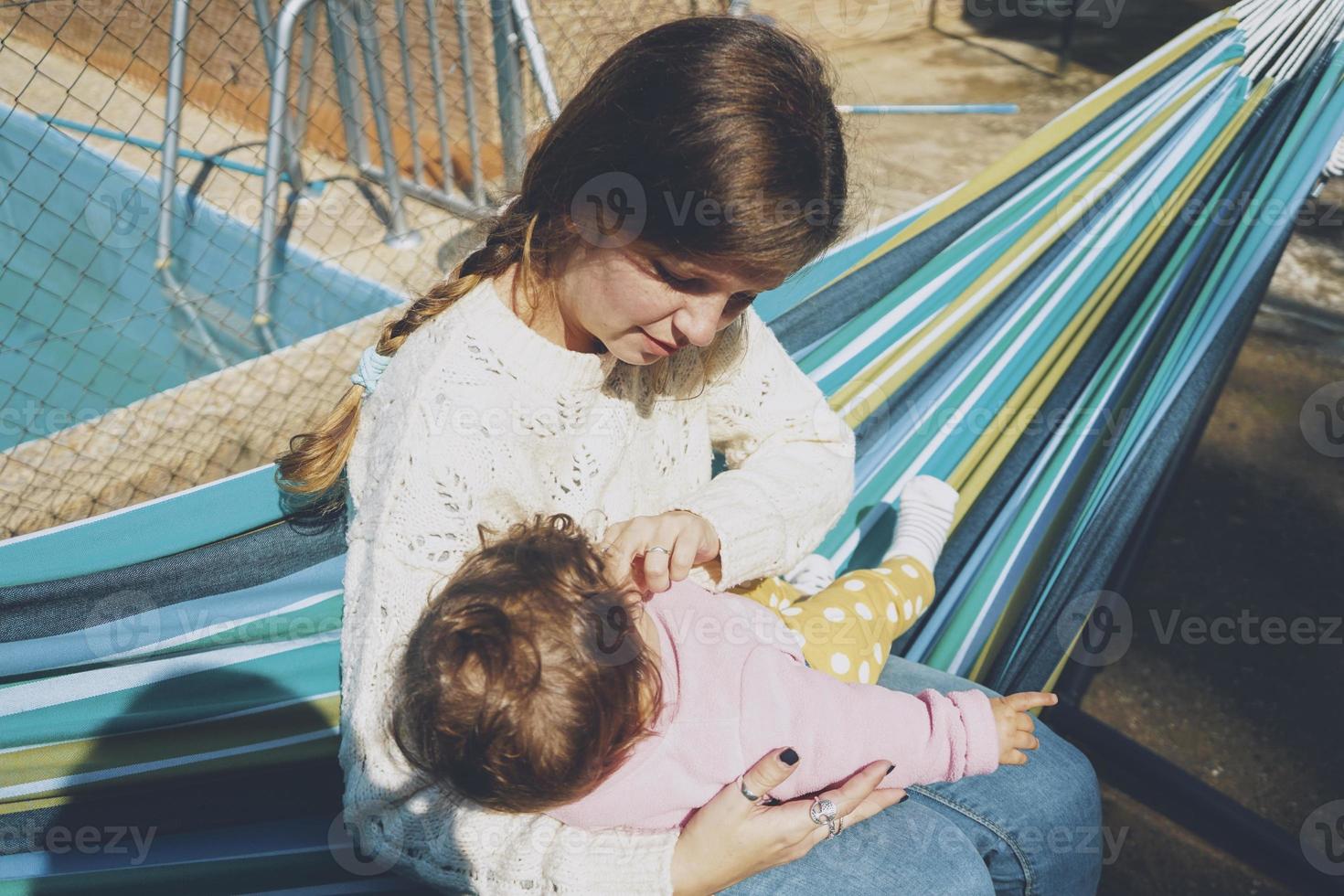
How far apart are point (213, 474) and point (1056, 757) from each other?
1.97 m

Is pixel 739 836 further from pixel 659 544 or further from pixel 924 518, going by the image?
pixel 924 518

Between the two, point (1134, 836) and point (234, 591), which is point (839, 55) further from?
point (234, 591)

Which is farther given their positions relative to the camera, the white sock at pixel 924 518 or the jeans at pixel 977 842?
the white sock at pixel 924 518

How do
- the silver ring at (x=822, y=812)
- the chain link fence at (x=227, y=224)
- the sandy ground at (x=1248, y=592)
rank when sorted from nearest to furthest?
1. the silver ring at (x=822, y=812)
2. the sandy ground at (x=1248, y=592)
3. the chain link fence at (x=227, y=224)

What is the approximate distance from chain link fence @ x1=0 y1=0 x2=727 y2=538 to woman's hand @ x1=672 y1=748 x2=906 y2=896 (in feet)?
4.88

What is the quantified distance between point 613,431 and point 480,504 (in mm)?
198

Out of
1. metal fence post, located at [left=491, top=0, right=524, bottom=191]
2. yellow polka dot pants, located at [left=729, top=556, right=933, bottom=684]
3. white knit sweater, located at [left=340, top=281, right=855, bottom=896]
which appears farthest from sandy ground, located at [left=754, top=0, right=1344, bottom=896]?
metal fence post, located at [left=491, top=0, right=524, bottom=191]

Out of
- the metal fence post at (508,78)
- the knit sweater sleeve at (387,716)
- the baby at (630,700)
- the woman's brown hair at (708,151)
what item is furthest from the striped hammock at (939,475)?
the metal fence post at (508,78)

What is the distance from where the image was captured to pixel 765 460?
4.07ft

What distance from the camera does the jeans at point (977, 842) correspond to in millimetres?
982

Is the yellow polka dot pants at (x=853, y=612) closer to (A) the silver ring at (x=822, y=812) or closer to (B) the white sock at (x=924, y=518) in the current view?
(B) the white sock at (x=924, y=518)

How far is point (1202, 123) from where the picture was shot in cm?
246

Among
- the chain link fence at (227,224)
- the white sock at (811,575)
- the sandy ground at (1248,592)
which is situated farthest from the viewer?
the chain link fence at (227,224)

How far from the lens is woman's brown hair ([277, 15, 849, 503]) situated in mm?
860
